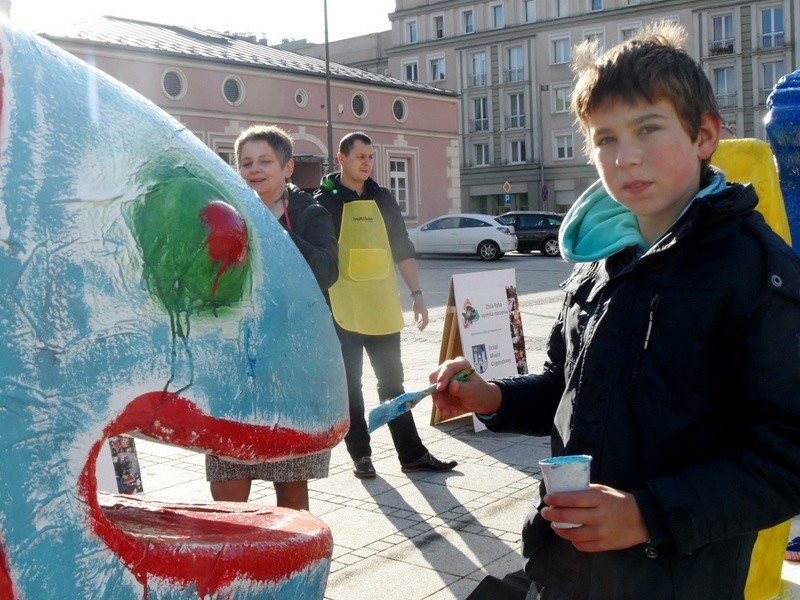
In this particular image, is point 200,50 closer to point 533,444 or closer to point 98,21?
point 98,21

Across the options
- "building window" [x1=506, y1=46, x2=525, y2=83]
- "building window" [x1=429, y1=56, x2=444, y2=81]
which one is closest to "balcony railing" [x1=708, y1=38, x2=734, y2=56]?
"building window" [x1=506, y1=46, x2=525, y2=83]

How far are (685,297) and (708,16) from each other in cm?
4348

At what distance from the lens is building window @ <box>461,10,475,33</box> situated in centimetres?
4766

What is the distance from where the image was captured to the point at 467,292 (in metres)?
6.56

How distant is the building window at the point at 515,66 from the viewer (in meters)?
46.0

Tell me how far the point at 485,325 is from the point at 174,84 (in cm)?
1605

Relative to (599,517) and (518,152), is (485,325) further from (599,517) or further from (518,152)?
(518,152)

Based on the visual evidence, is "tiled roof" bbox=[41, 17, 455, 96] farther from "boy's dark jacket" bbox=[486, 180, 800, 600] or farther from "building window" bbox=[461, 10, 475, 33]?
"building window" bbox=[461, 10, 475, 33]

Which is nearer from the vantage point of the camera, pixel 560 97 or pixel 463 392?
pixel 463 392

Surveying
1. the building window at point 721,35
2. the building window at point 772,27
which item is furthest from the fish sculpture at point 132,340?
the building window at point 721,35

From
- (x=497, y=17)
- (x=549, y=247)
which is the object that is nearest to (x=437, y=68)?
(x=497, y=17)

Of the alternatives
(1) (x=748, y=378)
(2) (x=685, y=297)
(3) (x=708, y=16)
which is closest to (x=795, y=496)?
(1) (x=748, y=378)

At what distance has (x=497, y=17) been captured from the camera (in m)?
47.1

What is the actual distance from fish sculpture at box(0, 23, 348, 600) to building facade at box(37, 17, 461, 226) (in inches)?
612
